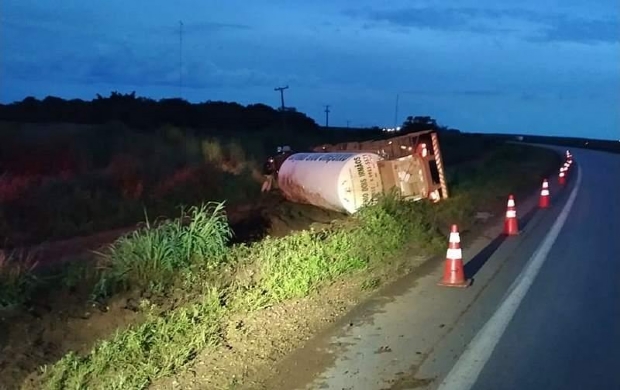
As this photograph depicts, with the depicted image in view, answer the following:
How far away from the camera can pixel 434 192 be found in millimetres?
21750

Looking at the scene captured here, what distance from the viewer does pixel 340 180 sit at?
20766mm

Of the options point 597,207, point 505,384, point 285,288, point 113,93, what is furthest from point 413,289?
point 113,93

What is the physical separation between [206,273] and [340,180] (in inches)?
379

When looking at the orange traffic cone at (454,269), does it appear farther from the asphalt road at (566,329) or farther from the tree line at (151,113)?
the tree line at (151,113)

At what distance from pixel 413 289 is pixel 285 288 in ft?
6.62

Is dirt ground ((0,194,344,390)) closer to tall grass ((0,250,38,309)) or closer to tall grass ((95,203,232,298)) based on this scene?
tall grass ((0,250,38,309))

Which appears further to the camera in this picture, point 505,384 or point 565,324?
point 565,324

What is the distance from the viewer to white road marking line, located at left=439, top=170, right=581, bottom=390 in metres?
7.29

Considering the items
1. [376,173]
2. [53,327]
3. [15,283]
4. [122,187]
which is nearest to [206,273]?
[15,283]

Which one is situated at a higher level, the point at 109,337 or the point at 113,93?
the point at 113,93

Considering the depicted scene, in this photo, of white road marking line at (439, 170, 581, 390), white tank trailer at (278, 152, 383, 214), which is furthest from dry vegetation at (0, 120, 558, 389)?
white road marking line at (439, 170, 581, 390)

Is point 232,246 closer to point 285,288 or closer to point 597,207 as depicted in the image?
point 285,288

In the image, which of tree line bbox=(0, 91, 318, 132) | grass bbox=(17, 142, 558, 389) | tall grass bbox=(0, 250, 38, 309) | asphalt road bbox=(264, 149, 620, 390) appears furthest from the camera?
tree line bbox=(0, 91, 318, 132)

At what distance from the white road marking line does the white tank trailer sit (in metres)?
6.72
